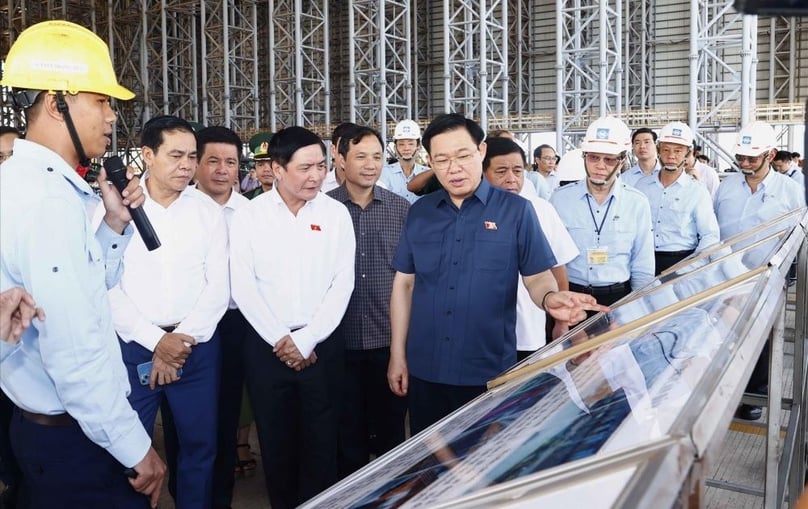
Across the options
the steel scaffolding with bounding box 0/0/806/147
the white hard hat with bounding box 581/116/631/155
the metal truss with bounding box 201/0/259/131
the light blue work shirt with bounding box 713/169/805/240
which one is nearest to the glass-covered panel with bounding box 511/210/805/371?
the white hard hat with bounding box 581/116/631/155

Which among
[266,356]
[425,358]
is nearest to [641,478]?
[425,358]

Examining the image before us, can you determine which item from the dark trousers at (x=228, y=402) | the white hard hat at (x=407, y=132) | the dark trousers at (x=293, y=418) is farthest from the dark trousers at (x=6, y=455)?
the white hard hat at (x=407, y=132)

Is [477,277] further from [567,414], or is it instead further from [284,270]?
[567,414]

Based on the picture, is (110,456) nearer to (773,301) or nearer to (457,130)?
(457,130)

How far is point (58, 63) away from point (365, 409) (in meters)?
2.42

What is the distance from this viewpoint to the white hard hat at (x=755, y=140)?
5039mm

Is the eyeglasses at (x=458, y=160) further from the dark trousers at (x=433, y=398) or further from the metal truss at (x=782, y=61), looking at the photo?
the metal truss at (x=782, y=61)

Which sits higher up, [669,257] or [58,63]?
[58,63]

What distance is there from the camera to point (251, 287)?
9.83 feet

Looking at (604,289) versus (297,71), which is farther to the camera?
(297,71)

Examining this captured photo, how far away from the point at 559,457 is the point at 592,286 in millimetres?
3047

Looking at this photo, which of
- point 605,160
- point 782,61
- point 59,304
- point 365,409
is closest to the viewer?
point 59,304

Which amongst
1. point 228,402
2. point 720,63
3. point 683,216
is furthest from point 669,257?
point 720,63

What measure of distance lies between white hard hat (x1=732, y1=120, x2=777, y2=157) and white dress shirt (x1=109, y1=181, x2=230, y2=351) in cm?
395
